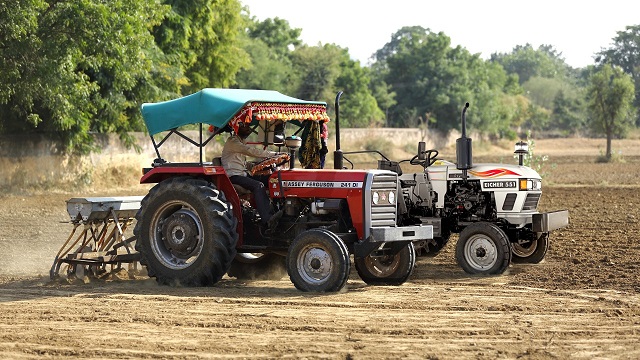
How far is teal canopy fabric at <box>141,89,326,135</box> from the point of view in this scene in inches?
443

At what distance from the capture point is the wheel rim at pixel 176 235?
1162 cm

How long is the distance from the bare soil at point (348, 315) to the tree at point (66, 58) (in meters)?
8.64

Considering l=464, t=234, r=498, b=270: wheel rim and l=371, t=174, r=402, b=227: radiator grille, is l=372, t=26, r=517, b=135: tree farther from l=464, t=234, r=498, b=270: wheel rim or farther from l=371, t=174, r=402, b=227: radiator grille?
l=371, t=174, r=402, b=227: radiator grille

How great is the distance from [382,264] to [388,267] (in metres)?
0.12

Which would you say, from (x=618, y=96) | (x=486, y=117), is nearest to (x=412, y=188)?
(x=618, y=96)

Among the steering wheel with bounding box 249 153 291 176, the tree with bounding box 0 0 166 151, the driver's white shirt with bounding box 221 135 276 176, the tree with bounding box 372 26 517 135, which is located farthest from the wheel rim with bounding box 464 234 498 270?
the tree with bounding box 372 26 517 135

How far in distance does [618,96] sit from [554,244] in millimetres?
31923

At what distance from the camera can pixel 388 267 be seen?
1180 cm

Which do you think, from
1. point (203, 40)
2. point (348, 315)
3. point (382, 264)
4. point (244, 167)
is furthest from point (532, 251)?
point (203, 40)

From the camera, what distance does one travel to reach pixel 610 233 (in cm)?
1672

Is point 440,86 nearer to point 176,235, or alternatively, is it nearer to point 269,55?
A: point 269,55

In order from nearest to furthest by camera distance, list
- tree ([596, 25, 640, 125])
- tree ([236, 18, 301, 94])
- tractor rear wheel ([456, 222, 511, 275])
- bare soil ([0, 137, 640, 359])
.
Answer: bare soil ([0, 137, 640, 359]), tractor rear wheel ([456, 222, 511, 275]), tree ([236, 18, 301, 94]), tree ([596, 25, 640, 125])

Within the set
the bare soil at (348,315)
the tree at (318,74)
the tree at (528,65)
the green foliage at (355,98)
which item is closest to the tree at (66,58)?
the bare soil at (348,315)

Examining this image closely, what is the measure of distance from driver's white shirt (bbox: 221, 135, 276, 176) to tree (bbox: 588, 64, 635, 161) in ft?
118
